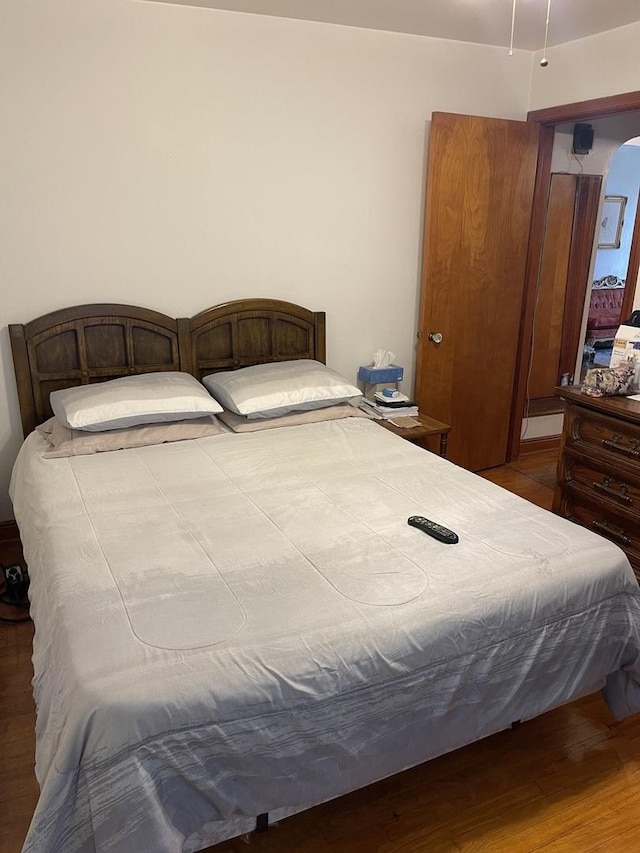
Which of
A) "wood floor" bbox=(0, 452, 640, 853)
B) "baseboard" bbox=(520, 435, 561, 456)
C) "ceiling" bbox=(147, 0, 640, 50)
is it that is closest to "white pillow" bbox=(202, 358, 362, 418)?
"wood floor" bbox=(0, 452, 640, 853)

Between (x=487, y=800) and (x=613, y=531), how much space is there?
4.47 feet

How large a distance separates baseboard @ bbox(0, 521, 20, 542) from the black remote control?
2.05m

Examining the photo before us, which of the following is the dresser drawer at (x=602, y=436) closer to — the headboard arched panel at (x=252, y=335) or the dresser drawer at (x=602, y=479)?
the dresser drawer at (x=602, y=479)

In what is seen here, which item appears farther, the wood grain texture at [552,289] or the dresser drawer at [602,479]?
the wood grain texture at [552,289]

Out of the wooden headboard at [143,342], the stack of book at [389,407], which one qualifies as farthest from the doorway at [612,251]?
the wooden headboard at [143,342]

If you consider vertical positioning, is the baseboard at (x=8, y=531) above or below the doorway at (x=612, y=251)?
below

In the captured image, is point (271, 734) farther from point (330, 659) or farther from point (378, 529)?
point (378, 529)

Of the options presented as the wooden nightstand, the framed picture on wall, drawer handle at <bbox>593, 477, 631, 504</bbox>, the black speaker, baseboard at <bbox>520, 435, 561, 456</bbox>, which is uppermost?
the black speaker

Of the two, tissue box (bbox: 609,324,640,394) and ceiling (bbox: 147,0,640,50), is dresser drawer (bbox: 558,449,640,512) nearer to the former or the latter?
tissue box (bbox: 609,324,640,394)

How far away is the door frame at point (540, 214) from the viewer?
10.3 feet

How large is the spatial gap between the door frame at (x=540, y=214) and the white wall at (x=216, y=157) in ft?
0.80

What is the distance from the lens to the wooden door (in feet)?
11.1

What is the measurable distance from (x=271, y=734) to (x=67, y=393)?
1866 millimetres

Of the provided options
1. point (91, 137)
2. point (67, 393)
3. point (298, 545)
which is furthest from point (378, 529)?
point (91, 137)
